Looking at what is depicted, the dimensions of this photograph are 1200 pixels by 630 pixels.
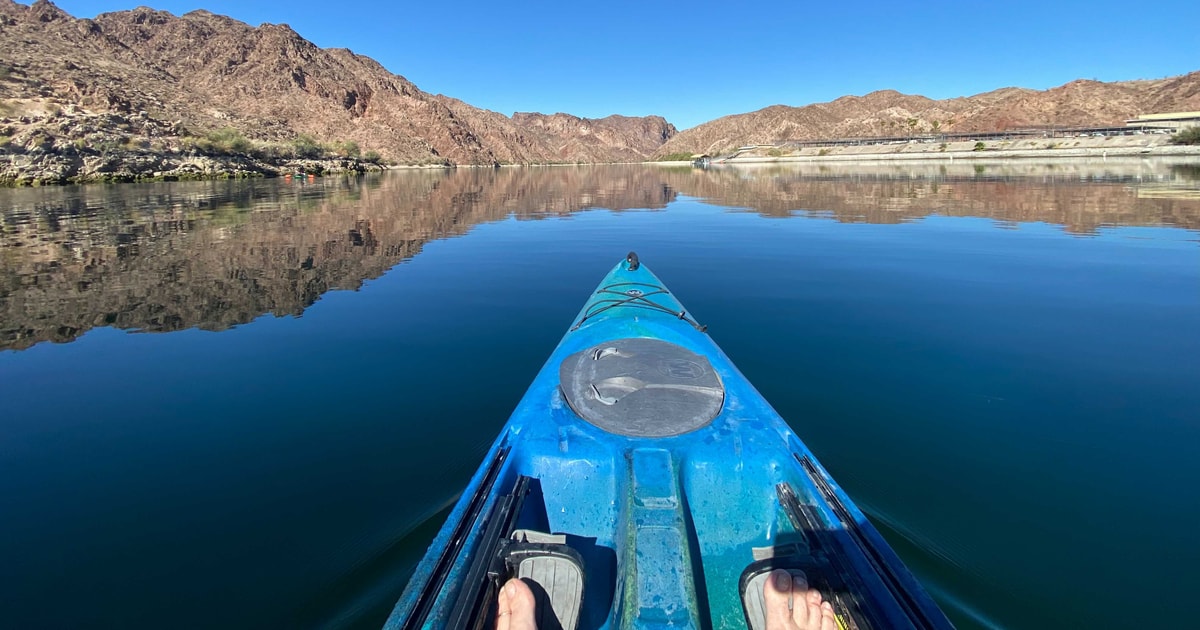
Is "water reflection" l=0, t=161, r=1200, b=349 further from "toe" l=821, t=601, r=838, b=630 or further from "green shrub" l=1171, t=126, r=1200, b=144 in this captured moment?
"green shrub" l=1171, t=126, r=1200, b=144

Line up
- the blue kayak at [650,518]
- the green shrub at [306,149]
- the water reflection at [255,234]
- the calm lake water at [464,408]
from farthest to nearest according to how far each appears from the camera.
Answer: the green shrub at [306,149] → the water reflection at [255,234] → the calm lake water at [464,408] → the blue kayak at [650,518]

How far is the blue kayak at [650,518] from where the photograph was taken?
246cm

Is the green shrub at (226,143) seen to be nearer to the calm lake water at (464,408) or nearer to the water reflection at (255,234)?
the water reflection at (255,234)

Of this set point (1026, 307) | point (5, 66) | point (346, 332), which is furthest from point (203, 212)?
point (5, 66)

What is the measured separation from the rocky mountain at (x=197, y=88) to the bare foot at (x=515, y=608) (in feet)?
220

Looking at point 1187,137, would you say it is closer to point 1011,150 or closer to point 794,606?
point 1011,150

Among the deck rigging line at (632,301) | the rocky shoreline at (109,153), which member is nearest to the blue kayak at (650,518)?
the deck rigging line at (632,301)

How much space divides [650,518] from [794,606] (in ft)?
2.69

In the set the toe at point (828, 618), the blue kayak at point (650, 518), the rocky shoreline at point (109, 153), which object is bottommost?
the toe at point (828, 618)

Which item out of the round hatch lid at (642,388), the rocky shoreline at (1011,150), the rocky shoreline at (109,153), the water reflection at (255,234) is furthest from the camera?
the rocky shoreline at (1011,150)

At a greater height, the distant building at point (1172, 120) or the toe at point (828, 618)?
the distant building at point (1172, 120)

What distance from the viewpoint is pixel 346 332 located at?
27.0 feet

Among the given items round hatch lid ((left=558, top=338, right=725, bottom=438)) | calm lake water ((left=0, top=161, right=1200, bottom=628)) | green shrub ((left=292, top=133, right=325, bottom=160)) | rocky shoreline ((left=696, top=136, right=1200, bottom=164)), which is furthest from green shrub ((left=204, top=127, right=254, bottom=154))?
rocky shoreline ((left=696, top=136, right=1200, bottom=164))

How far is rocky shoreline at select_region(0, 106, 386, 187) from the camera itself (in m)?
45.6
